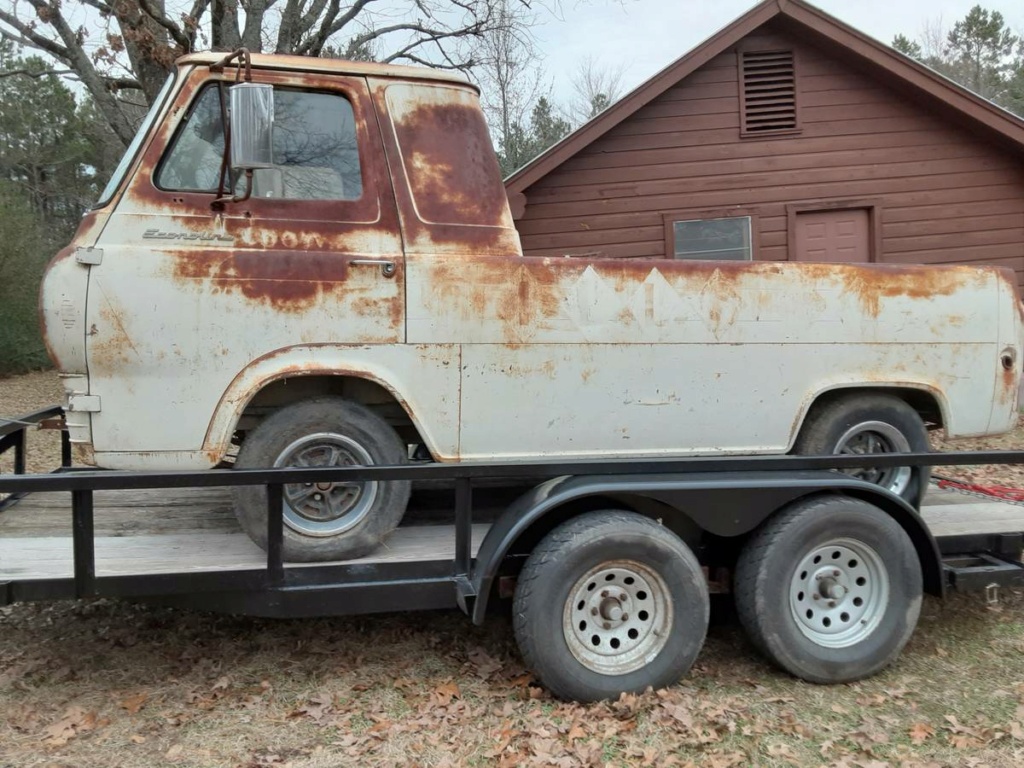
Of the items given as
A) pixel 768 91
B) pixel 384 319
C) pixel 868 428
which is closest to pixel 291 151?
pixel 384 319

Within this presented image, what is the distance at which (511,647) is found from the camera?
3.99 m

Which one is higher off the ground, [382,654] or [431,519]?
[431,519]

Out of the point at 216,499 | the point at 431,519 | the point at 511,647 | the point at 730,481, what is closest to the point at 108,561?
the point at 216,499

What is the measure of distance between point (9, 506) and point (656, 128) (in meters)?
8.98

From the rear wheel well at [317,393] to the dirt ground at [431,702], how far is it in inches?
45.5

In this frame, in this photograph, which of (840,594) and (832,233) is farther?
(832,233)

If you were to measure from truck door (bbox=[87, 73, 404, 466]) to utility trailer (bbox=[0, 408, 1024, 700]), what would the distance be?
432 mm

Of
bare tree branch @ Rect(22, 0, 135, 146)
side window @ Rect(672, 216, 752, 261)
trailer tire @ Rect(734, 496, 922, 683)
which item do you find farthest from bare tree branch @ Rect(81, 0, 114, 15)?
trailer tire @ Rect(734, 496, 922, 683)

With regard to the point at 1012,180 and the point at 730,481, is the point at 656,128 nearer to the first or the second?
the point at 1012,180

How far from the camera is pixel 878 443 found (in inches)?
162

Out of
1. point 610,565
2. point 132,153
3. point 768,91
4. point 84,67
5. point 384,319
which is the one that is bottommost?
point 610,565

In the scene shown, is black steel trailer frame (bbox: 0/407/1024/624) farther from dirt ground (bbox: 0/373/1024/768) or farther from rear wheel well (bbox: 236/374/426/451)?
rear wheel well (bbox: 236/374/426/451)

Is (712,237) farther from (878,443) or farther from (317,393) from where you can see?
(317,393)

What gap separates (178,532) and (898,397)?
365 cm
